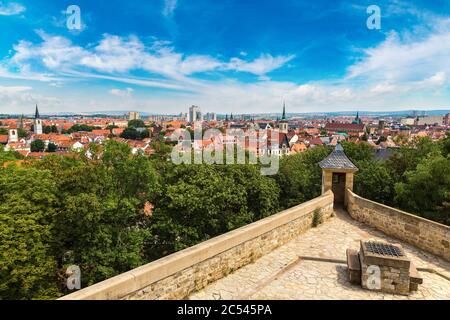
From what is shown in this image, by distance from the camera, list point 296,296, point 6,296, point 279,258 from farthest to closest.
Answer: point 6,296 < point 279,258 < point 296,296

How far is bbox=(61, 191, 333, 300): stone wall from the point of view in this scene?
4809mm

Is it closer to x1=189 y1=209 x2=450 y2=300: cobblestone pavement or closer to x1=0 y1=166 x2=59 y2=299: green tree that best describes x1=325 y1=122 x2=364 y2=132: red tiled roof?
x1=189 y1=209 x2=450 y2=300: cobblestone pavement

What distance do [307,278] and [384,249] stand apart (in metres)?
1.70

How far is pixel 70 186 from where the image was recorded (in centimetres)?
1316

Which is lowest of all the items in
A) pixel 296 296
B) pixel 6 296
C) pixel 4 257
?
pixel 6 296

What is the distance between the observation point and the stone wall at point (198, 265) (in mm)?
4809

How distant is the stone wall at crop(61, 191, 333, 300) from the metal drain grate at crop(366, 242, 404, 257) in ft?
7.67

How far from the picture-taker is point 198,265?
19.7ft

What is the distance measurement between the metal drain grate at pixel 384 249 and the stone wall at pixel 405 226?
8.52 ft

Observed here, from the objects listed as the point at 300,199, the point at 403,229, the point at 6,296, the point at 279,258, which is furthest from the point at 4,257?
the point at 300,199

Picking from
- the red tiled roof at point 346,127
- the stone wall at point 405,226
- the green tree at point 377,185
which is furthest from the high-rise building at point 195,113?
the stone wall at point 405,226

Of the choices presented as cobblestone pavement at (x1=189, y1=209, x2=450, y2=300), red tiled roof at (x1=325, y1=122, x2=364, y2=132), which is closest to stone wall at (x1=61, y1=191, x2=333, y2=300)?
cobblestone pavement at (x1=189, y1=209, x2=450, y2=300)
